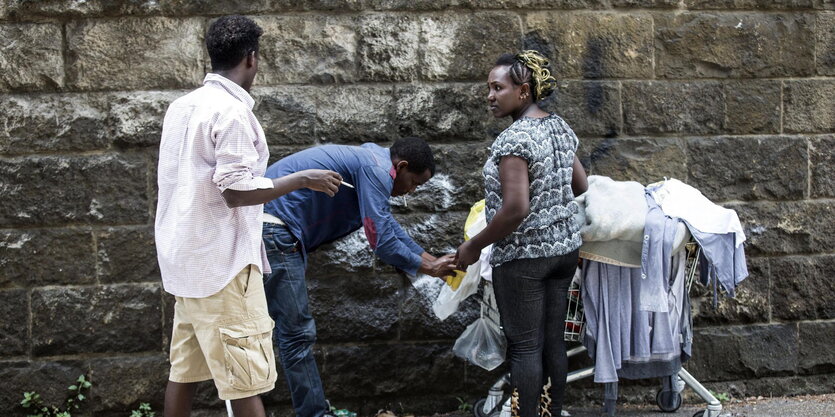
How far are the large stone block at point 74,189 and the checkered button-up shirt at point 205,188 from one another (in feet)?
5.31

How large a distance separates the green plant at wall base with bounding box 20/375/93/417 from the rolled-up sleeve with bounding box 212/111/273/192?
2293 millimetres

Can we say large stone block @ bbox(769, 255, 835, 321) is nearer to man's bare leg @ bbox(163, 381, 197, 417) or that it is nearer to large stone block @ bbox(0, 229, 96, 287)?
man's bare leg @ bbox(163, 381, 197, 417)

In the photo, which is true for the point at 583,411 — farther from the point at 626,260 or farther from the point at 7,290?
the point at 7,290

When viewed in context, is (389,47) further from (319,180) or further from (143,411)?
(143,411)

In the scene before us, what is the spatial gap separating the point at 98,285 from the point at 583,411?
2876 millimetres

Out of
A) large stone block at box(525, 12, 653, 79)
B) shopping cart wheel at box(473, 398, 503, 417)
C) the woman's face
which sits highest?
large stone block at box(525, 12, 653, 79)

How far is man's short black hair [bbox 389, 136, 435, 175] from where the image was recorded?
14.5 feet

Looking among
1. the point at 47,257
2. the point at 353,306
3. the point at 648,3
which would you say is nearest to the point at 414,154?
the point at 353,306

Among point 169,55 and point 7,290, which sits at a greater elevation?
point 169,55

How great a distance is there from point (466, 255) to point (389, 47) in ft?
4.74

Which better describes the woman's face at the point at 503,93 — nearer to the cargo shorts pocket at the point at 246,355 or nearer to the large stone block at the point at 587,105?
the large stone block at the point at 587,105

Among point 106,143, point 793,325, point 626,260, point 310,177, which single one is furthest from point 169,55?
point 793,325

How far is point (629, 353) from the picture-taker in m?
4.58

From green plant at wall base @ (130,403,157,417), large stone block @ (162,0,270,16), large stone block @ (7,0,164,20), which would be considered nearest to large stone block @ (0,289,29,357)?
green plant at wall base @ (130,403,157,417)
